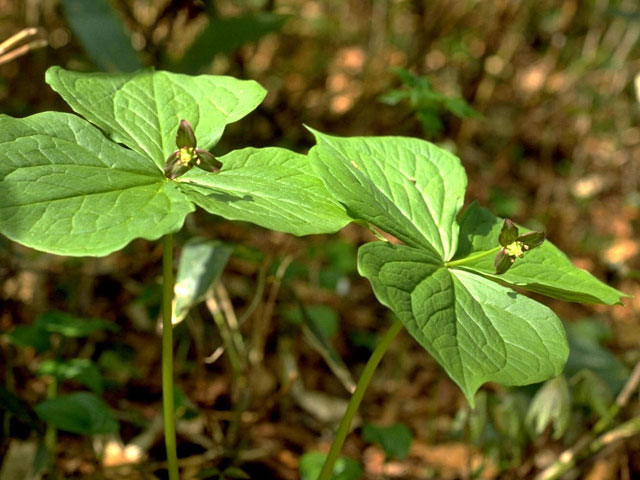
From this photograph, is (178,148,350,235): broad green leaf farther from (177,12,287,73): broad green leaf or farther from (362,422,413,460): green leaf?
(177,12,287,73): broad green leaf

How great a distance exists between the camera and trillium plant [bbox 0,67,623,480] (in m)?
0.98

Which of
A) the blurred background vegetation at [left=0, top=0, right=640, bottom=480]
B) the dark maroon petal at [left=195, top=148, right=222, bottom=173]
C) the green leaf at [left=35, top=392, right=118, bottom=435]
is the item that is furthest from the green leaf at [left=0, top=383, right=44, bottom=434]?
the dark maroon petal at [left=195, top=148, right=222, bottom=173]

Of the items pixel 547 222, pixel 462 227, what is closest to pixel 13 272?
pixel 462 227

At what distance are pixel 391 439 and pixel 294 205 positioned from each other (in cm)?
100

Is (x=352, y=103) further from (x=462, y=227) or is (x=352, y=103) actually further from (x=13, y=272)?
(x=462, y=227)

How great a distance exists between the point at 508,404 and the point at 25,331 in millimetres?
1363

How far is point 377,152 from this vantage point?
136 cm

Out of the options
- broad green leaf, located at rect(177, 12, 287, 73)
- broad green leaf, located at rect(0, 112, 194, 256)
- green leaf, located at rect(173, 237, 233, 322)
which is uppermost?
broad green leaf, located at rect(0, 112, 194, 256)

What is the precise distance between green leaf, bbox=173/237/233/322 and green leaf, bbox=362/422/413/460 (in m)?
0.62

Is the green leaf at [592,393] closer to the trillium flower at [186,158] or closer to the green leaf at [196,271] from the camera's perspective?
the green leaf at [196,271]

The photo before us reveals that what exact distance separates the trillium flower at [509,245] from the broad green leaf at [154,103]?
530 mm

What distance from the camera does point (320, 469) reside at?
169cm

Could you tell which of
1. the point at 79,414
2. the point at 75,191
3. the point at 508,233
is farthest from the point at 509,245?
the point at 79,414

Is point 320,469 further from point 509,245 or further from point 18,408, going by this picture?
point 509,245
